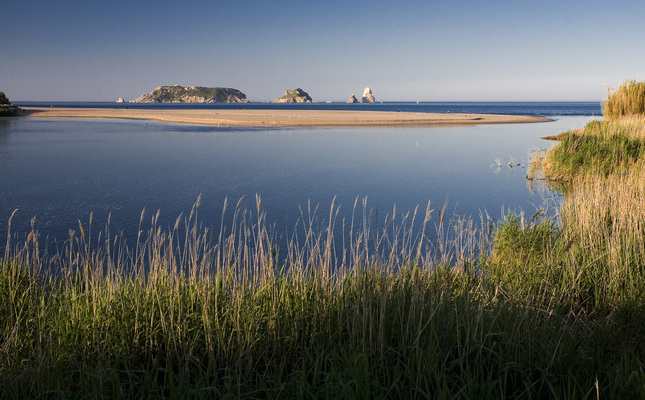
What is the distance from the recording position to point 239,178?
59.9 ft

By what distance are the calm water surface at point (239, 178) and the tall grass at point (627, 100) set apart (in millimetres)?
4325

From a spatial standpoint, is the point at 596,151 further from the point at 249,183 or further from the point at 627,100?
the point at 249,183

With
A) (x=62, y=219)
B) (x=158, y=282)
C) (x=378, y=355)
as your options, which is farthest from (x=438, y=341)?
(x=62, y=219)

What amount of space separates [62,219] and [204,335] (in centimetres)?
865

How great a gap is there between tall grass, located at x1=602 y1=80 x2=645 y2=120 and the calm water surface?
4.32 metres

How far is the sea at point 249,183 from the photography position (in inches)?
468

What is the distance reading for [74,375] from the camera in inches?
173

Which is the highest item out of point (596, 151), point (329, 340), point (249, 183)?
point (596, 151)

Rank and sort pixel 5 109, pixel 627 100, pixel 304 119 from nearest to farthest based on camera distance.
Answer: pixel 627 100 → pixel 5 109 → pixel 304 119

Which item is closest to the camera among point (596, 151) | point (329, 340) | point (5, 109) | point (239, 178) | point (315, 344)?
point (329, 340)

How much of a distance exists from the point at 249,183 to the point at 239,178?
1207 mm

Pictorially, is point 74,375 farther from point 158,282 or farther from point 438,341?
point 438,341

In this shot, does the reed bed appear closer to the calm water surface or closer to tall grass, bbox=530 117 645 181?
the calm water surface

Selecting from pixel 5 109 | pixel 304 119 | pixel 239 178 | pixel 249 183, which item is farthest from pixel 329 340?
pixel 5 109
